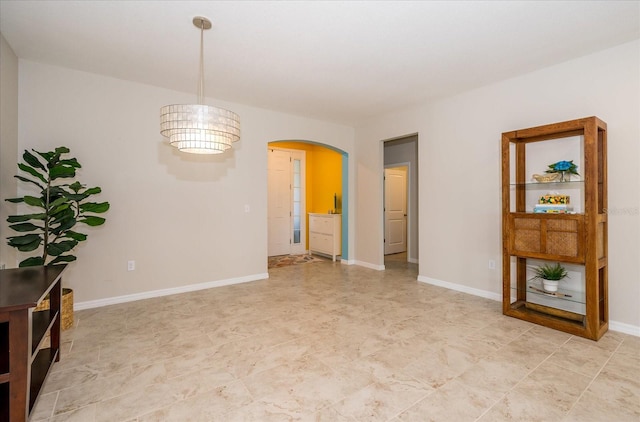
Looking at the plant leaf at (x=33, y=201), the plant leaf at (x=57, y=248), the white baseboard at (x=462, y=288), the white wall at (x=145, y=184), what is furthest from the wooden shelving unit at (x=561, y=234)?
the plant leaf at (x=33, y=201)

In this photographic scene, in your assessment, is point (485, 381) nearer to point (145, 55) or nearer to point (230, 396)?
point (230, 396)

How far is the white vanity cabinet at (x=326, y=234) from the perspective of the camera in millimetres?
6297

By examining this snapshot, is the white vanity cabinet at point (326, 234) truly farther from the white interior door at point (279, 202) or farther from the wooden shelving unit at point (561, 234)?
the wooden shelving unit at point (561, 234)

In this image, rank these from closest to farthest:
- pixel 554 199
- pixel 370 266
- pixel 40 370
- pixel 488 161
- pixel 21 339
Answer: pixel 21 339 < pixel 40 370 < pixel 554 199 < pixel 488 161 < pixel 370 266

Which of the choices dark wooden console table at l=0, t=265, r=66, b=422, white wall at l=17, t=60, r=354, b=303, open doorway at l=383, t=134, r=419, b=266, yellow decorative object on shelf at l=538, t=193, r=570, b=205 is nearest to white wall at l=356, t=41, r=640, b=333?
yellow decorative object on shelf at l=538, t=193, r=570, b=205

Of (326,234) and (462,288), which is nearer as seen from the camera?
(462,288)

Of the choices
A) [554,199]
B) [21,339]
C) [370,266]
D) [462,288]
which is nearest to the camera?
[21,339]

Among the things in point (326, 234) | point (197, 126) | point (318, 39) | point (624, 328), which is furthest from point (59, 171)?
point (624, 328)

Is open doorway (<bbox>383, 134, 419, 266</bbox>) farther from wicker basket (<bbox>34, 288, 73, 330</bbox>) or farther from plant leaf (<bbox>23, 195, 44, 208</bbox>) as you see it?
plant leaf (<bbox>23, 195, 44, 208</bbox>)

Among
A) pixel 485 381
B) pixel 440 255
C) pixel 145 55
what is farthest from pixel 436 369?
pixel 145 55

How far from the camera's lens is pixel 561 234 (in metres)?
2.83

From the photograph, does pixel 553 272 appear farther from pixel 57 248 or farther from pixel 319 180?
pixel 319 180

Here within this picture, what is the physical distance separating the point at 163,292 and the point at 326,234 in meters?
3.36

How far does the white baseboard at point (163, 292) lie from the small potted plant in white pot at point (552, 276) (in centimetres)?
353
